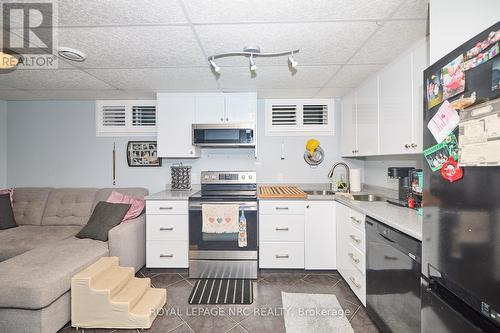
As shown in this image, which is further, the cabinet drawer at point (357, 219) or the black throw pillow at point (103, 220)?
Result: the black throw pillow at point (103, 220)

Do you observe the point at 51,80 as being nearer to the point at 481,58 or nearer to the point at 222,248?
the point at 222,248

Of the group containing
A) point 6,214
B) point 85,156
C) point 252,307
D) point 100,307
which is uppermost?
point 85,156

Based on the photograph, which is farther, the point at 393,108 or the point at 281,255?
the point at 281,255

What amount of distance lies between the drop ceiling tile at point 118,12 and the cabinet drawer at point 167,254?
2.14m

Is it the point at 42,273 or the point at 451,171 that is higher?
the point at 451,171

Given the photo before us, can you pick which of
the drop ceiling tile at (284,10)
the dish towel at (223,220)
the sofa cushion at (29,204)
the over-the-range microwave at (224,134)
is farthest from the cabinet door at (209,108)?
the sofa cushion at (29,204)

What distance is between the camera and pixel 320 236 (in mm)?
2609

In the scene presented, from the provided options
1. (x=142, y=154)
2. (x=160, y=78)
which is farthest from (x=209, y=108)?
(x=142, y=154)

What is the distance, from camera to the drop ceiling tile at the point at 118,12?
132cm

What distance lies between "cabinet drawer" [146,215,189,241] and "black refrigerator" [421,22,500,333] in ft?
7.30

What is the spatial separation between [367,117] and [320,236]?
1.39 meters

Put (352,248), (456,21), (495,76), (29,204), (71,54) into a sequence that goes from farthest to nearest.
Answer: (29,204) → (352,248) → (71,54) → (456,21) → (495,76)

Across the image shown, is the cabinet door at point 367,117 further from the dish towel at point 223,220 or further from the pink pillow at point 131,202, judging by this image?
the pink pillow at point 131,202

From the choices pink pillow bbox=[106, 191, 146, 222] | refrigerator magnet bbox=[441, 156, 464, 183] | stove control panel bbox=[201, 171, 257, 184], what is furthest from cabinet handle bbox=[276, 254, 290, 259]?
refrigerator magnet bbox=[441, 156, 464, 183]
